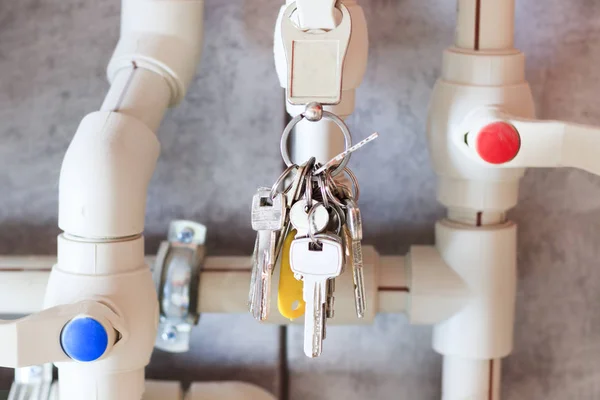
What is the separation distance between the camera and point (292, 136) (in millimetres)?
730

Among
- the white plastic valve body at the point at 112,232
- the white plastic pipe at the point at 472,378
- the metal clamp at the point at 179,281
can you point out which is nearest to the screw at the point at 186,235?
the metal clamp at the point at 179,281

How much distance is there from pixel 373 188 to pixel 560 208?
0.16 m

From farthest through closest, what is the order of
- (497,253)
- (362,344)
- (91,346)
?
(362,344)
(497,253)
(91,346)

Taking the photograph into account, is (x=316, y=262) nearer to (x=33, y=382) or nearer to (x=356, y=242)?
(x=356, y=242)

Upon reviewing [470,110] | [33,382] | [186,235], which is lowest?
[33,382]

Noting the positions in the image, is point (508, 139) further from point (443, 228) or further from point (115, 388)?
point (115, 388)

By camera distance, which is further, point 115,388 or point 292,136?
point 292,136

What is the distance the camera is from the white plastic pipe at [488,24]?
634mm

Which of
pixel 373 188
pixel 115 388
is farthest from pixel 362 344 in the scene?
pixel 115 388

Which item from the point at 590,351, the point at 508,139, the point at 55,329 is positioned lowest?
the point at 590,351

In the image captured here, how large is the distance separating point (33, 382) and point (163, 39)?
11.7 inches

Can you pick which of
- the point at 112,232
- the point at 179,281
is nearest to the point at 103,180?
the point at 112,232

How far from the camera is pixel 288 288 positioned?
0.49 meters

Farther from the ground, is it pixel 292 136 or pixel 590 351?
pixel 292 136
